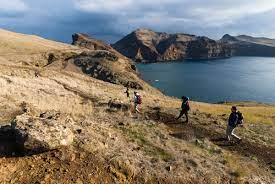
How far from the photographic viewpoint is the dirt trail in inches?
1008

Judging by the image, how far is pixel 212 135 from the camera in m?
29.1

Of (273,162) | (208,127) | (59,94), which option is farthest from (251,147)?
(59,94)

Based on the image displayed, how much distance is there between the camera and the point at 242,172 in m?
21.5

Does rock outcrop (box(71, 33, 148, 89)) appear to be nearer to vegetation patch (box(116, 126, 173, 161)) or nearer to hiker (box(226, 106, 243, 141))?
hiker (box(226, 106, 243, 141))

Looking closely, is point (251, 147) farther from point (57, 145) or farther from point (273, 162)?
point (57, 145)

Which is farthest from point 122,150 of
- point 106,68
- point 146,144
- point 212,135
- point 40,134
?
point 106,68

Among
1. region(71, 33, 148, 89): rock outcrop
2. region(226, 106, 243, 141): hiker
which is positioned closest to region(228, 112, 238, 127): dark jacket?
region(226, 106, 243, 141): hiker

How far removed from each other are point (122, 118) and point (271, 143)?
11.7 metres

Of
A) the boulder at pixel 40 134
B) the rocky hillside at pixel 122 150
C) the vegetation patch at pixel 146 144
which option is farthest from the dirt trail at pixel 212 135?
the boulder at pixel 40 134

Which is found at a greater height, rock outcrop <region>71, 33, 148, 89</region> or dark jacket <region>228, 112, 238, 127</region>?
dark jacket <region>228, 112, 238, 127</region>

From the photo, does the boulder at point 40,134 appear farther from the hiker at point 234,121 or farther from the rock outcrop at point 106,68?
the rock outcrop at point 106,68

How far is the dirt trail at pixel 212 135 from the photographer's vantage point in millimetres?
25609

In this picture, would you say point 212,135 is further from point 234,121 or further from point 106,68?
point 106,68

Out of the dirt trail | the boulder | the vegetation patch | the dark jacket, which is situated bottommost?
the dirt trail
